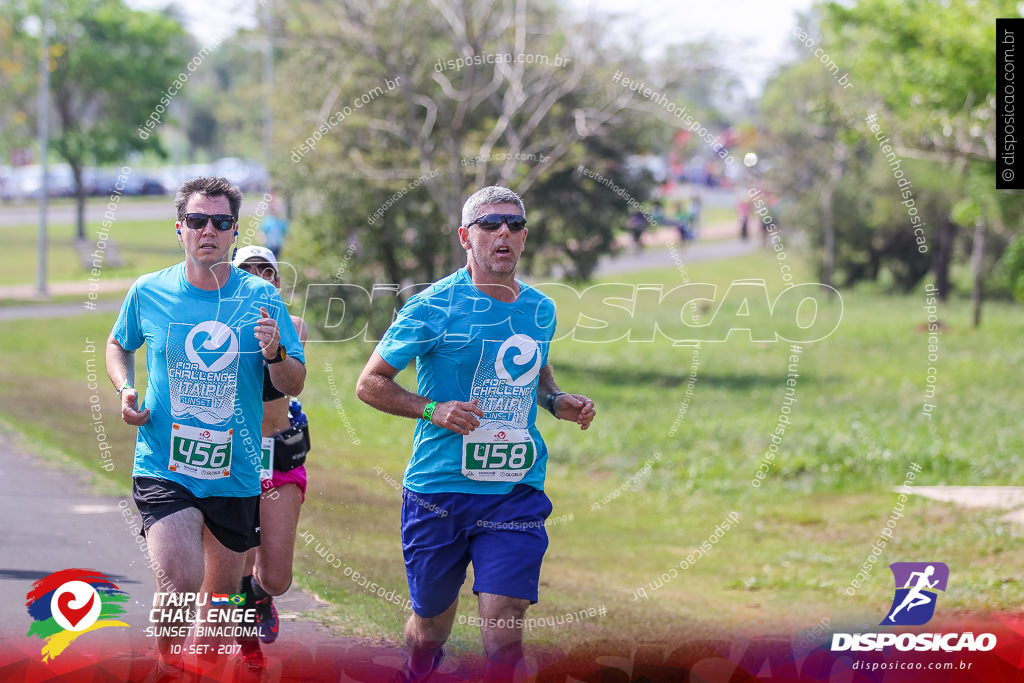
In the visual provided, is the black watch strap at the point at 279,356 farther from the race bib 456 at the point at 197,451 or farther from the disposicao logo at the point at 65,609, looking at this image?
the disposicao logo at the point at 65,609

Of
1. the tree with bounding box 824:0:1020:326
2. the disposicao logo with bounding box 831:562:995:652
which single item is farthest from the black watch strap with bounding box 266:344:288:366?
the tree with bounding box 824:0:1020:326

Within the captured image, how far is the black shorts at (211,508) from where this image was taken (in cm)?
475

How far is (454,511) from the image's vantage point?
15.4ft

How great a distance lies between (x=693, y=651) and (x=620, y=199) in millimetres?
16177

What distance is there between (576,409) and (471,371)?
458 millimetres

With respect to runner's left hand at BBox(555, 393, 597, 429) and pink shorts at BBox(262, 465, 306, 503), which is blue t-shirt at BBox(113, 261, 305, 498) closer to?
pink shorts at BBox(262, 465, 306, 503)

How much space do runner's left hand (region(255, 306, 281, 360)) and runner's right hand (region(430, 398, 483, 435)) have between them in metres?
0.74

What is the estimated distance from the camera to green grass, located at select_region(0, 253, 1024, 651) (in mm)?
7848

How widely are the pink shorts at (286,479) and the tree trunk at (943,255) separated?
34.3m

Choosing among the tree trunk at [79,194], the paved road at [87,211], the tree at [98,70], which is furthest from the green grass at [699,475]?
the paved road at [87,211]

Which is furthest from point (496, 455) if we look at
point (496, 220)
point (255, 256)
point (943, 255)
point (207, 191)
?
point (943, 255)

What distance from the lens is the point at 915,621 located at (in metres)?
6.59

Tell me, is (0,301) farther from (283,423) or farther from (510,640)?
(510,640)

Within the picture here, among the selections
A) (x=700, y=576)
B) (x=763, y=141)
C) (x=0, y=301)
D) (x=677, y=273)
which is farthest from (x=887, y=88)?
(x=763, y=141)
